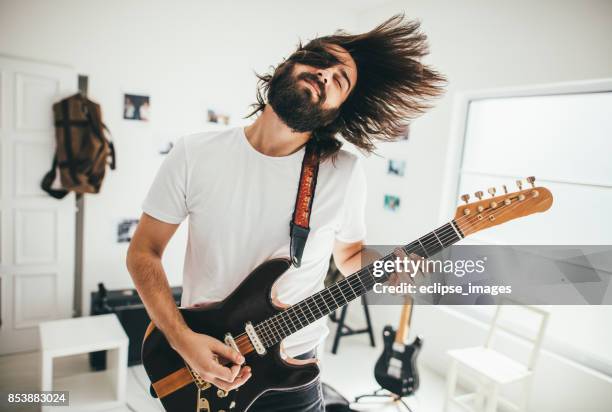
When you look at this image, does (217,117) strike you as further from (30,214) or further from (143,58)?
(30,214)

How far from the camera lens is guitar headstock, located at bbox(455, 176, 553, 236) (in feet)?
3.87

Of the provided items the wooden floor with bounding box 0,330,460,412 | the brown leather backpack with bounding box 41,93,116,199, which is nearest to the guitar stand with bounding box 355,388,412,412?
the wooden floor with bounding box 0,330,460,412

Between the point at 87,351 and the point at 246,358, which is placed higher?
the point at 246,358

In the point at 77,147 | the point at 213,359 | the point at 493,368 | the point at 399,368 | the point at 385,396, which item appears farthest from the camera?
the point at 77,147

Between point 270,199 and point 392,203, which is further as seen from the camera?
point 392,203

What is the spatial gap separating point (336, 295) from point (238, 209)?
1.22 feet

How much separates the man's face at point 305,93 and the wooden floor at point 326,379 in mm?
2133

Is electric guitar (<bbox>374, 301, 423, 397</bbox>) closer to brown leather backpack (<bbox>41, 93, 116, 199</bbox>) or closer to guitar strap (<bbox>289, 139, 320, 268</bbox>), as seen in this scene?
guitar strap (<bbox>289, 139, 320, 268</bbox>)

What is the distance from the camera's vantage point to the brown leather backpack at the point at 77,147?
298 centimetres

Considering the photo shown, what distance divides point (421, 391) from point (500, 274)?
1006 millimetres

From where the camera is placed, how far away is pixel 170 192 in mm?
1139

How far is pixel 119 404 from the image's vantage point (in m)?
2.41

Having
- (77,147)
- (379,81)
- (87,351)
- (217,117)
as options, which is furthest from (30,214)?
(379,81)

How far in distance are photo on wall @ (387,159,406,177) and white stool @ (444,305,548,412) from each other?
140 cm
